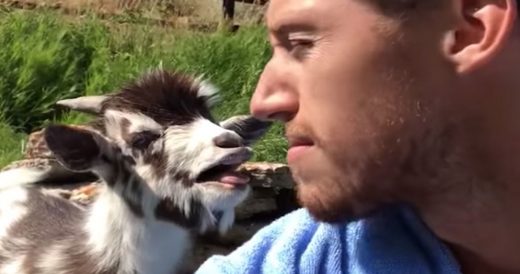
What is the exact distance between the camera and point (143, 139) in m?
4.65

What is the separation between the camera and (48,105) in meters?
6.89

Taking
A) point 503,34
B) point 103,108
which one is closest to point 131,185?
point 103,108

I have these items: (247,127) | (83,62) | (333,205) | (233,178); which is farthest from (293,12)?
(83,62)

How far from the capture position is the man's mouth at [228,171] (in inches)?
167

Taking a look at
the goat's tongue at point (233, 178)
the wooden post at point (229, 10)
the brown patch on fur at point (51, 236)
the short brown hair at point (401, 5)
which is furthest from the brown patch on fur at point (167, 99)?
the wooden post at point (229, 10)

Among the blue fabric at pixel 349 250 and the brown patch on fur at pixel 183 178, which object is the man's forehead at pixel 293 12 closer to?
the blue fabric at pixel 349 250

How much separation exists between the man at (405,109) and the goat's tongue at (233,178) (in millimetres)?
2589

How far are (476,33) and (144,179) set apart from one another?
10.5 feet

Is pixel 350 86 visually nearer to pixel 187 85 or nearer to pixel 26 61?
pixel 187 85

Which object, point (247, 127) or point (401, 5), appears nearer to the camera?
point (401, 5)

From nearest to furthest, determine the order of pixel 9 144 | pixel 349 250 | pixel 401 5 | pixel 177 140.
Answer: pixel 401 5 → pixel 349 250 → pixel 177 140 → pixel 9 144

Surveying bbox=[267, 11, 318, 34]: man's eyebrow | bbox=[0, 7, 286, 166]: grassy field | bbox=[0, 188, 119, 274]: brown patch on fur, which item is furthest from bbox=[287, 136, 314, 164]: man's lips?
bbox=[0, 7, 286, 166]: grassy field

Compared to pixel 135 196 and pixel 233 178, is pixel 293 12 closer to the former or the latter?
pixel 233 178

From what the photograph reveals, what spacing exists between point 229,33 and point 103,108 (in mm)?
3150
